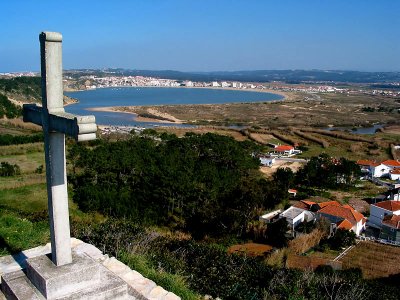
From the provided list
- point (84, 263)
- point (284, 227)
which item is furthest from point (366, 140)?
point (84, 263)

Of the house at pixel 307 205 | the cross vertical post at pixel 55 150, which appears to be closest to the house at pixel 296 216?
the house at pixel 307 205

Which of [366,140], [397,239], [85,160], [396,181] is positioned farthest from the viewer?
[366,140]

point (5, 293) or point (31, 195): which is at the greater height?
point (5, 293)

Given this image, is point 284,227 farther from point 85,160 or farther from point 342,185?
point 342,185

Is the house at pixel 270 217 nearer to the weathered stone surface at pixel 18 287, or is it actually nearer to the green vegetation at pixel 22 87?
the weathered stone surface at pixel 18 287

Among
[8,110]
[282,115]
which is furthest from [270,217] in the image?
[282,115]

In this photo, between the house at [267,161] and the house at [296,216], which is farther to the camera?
the house at [267,161]

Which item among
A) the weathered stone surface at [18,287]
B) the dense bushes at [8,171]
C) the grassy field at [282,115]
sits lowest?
the grassy field at [282,115]
